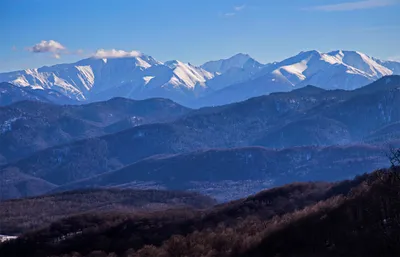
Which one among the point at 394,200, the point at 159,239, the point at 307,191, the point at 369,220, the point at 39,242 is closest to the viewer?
the point at 394,200

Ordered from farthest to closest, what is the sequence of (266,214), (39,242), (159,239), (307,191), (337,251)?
1. (307,191)
2. (39,242)
3. (266,214)
4. (159,239)
5. (337,251)

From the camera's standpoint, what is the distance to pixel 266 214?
4801 inches

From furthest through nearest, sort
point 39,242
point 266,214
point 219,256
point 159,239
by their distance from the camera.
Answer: point 39,242
point 266,214
point 159,239
point 219,256

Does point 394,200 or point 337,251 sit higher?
point 394,200

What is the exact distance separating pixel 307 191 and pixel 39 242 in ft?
187

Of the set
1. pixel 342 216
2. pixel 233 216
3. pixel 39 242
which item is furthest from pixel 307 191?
pixel 342 216

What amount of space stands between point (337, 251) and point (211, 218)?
68.3 metres

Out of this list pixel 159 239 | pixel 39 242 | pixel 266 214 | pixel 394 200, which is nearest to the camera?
pixel 394 200

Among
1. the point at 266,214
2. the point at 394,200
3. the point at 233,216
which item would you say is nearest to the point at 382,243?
the point at 394,200

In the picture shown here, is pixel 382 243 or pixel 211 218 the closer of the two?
pixel 382 243

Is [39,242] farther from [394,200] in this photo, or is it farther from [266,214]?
[394,200]

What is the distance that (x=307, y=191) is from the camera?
14500cm

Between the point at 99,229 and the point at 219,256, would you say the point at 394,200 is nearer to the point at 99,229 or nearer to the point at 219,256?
the point at 219,256

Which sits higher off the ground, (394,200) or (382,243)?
(394,200)
